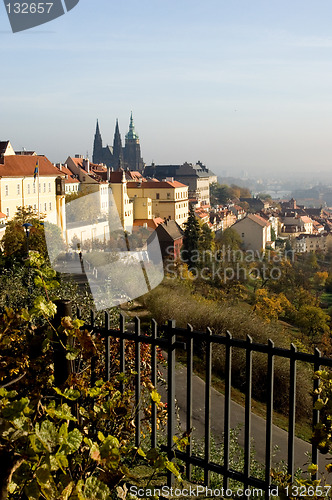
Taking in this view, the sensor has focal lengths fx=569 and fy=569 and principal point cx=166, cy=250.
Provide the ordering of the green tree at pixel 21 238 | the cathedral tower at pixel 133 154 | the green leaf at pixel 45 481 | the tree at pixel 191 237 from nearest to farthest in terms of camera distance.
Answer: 1. the green leaf at pixel 45 481
2. the green tree at pixel 21 238
3. the tree at pixel 191 237
4. the cathedral tower at pixel 133 154

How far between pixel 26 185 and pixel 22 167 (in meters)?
0.99

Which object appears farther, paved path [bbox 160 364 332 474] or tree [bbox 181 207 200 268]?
tree [bbox 181 207 200 268]

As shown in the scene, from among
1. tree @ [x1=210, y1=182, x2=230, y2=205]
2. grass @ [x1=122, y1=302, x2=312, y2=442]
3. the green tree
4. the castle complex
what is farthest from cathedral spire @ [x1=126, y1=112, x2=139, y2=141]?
grass @ [x1=122, y1=302, x2=312, y2=442]

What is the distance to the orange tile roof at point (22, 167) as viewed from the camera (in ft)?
97.4

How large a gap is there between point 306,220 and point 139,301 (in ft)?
227

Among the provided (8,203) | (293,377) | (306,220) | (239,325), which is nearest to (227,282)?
(8,203)

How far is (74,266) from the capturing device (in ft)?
32.9

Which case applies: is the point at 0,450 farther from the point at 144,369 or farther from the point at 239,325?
the point at 239,325

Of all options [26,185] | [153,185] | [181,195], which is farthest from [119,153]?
[26,185]

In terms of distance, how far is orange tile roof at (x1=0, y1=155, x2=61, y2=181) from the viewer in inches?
1169

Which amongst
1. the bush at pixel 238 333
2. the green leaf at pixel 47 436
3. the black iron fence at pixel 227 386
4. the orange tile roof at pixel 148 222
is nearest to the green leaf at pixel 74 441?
the green leaf at pixel 47 436

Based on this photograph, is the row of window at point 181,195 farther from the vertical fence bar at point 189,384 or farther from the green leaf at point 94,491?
the green leaf at point 94,491

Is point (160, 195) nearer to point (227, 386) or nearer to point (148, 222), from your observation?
point (148, 222)

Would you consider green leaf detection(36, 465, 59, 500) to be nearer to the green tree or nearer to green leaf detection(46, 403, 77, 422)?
green leaf detection(46, 403, 77, 422)
